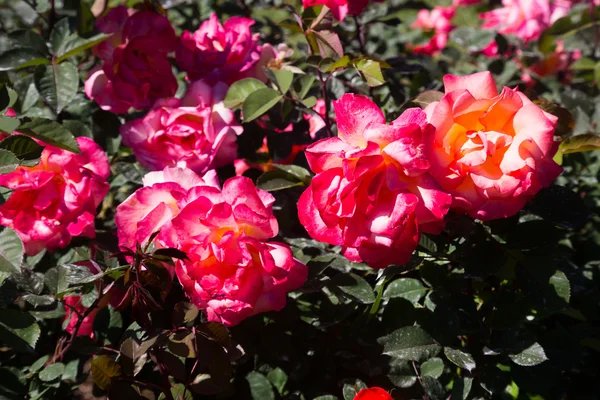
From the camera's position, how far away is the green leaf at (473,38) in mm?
1768

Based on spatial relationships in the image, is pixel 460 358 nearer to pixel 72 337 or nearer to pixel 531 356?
pixel 531 356

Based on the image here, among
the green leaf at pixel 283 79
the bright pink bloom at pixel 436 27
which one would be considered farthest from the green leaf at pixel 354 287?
the bright pink bloom at pixel 436 27

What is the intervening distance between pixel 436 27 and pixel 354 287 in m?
1.79

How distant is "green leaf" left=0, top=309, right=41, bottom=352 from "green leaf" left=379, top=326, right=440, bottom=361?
1.87ft

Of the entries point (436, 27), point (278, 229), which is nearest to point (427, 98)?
point (278, 229)

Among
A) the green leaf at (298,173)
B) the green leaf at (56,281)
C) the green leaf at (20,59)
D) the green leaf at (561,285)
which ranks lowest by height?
the green leaf at (56,281)

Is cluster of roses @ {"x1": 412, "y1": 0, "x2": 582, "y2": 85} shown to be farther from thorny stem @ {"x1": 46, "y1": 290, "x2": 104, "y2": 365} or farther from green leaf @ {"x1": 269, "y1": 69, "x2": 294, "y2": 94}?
thorny stem @ {"x1": 46, "y1": 290, "x2": 104, "y2": 365}

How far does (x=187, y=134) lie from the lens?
3.58 ft

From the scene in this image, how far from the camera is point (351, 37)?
5.97 ft

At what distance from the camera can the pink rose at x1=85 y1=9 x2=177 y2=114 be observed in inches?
46.1

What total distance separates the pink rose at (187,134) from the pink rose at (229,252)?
0.21 metres

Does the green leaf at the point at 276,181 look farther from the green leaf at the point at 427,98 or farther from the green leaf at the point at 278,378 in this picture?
the green leaf at the point at 278,378

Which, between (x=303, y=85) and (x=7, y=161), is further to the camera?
(x=303, y=85)

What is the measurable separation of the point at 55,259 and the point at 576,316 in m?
1.05
